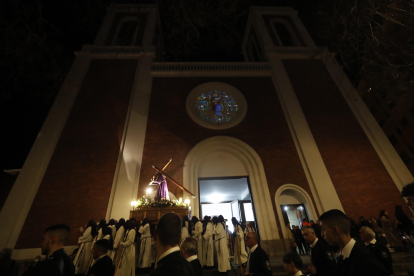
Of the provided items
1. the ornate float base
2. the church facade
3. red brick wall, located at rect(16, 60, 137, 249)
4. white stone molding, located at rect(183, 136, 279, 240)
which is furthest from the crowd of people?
red brick wall, located at rect(16, 60, 137, 249)

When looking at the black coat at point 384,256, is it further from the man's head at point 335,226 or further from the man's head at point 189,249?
the man's head at point 189,249

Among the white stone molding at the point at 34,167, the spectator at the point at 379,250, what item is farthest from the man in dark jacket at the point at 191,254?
the white stone molding at the point at 34,167

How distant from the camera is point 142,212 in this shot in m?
7.27

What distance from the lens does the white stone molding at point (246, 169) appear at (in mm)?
8195

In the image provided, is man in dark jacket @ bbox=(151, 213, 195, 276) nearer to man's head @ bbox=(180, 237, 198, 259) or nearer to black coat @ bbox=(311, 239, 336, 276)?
man's head @ bbox=(180, 237, 198, 259)

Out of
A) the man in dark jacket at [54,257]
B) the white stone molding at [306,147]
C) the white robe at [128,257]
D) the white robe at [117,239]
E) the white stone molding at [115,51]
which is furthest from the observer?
the white stone molding at [115,51]

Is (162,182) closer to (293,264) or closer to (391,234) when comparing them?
(293,264)

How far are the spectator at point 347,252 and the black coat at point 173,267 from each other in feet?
4.39

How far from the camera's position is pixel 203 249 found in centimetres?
590

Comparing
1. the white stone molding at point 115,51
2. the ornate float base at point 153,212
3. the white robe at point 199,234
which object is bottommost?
the white robe at point 199,234

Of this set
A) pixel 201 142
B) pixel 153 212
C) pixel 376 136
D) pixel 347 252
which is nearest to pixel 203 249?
pixel 153 212

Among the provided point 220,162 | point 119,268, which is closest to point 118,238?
point 119,268

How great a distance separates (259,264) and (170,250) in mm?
1742

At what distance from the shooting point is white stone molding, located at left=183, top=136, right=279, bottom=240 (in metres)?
8.20
